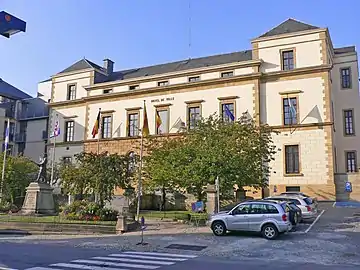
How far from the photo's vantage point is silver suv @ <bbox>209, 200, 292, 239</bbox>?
17547mm

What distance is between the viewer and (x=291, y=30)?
42.4m

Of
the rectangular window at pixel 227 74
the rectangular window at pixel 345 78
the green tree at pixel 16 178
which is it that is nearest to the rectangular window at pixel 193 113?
the rectangular window at pixel 227 74

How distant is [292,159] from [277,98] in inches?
255

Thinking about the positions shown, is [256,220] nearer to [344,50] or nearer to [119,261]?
[119,261]

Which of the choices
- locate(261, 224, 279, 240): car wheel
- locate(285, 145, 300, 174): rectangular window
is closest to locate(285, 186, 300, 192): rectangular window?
locate(285, 145, 300, 174): rectangular window

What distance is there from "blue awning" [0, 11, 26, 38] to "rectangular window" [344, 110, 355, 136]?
131 ft

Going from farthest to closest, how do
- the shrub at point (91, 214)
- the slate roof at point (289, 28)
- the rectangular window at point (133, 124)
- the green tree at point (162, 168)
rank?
the rectangular window at point (133, 124), the slate roof at point (289, 28), the green tree at point (162, 168), the shrub at point (91, 214)

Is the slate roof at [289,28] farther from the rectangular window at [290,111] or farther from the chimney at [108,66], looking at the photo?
the chimney at [108,66]

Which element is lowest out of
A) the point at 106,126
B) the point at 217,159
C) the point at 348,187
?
the point at 348,187

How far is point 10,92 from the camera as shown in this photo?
6594 centimetres

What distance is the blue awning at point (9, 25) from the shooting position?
9391 mm

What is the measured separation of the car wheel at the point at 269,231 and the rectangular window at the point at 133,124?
105 feet

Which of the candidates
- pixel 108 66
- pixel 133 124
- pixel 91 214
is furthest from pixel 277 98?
pixel 108 66

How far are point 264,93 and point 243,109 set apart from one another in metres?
2.73
